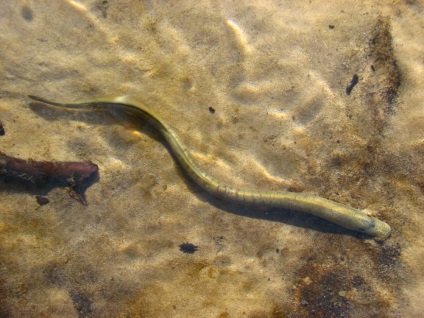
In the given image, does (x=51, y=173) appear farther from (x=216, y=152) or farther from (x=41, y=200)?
(x=216, y=152)

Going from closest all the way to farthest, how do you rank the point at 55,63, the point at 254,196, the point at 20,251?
the point at 20,251 < the point at 254,196 < the point at 55,63

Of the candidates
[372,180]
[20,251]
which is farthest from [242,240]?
[20,251]

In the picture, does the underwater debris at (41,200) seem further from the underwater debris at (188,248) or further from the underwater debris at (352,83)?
the underwater debris at (352,83)

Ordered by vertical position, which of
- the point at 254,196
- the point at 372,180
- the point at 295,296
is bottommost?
the point at 295,296

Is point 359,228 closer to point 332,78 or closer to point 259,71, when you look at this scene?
point 332,78

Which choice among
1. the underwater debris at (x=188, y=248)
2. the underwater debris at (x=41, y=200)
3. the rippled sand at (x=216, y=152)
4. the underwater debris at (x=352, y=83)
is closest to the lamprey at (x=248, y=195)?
the rippled sand at (x=216, y=152)

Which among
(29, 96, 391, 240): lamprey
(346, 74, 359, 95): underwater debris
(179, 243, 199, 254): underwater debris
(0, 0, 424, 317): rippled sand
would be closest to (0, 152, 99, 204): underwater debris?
(0, 0, 424, 317): rippled sand

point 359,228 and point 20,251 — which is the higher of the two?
point 359,228
